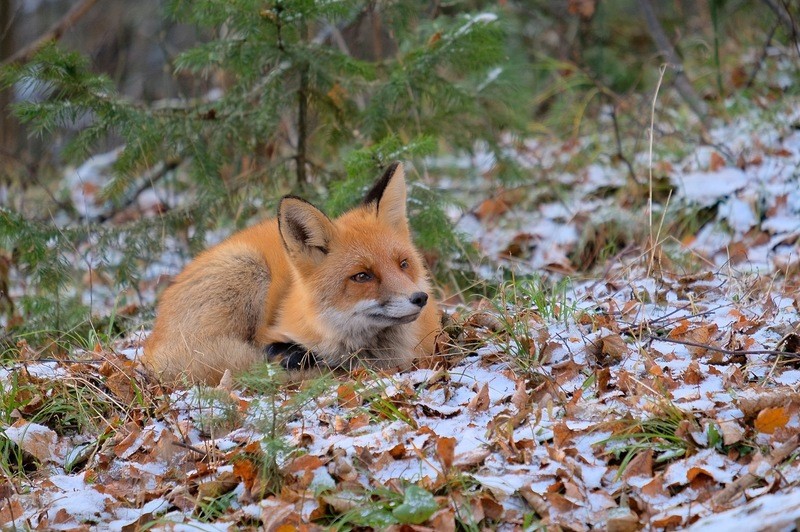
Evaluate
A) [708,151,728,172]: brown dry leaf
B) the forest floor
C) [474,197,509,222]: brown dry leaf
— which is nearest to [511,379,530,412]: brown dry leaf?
the forest floor

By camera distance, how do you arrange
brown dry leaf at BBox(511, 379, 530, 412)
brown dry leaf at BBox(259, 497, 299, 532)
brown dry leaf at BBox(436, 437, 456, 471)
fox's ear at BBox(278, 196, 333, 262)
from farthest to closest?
1. fox's ear at BBox(278, 196, 333, 262)
2. brown dry leaf at BBox(511, 379, 530, 412)
3. brown dry leaf at BBox(436, 437, 456, 471)
4. brown dry leaf at BBox(259, 497, 299, 532)

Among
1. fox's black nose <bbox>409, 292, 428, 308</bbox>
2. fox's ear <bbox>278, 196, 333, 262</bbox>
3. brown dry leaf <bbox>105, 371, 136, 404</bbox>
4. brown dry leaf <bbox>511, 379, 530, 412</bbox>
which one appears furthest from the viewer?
fox's ear <bbox>278, 196, 333, 262</bbox>

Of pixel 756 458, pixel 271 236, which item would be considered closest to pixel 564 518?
pixel 756 458

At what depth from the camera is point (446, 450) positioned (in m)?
3.41

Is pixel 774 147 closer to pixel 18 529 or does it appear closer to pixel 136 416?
pixel 136 416

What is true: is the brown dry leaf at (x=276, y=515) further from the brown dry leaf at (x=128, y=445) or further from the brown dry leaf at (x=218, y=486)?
the brown dry leaf at (x=128, y=445)

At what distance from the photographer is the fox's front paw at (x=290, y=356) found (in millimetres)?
4699

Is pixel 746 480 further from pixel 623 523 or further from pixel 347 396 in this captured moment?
pixel 347 396

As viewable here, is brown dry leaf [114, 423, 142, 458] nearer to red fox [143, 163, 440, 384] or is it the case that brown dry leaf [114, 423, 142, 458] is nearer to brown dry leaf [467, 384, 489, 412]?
red fox [143, 163, 440, 384]

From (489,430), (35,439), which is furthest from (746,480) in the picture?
(35,439)

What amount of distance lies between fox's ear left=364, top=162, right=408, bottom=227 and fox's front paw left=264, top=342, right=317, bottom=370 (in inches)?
37.6

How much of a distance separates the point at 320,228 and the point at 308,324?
0.58 metres

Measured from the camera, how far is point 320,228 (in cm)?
468

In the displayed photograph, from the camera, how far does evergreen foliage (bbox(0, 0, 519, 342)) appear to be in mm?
5793
